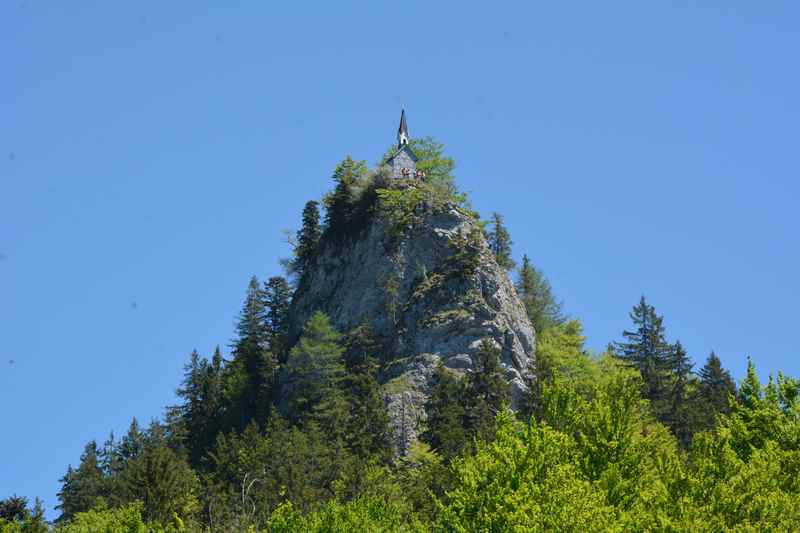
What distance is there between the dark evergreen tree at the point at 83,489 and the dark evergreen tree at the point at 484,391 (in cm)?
2129

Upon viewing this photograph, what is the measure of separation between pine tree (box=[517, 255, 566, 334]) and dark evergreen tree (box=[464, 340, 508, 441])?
50.8 ft

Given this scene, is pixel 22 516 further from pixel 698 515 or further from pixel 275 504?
pixel 698 515

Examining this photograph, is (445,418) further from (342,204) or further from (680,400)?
(342,204)

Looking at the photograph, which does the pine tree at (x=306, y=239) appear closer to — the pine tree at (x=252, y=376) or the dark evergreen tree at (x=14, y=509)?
the pine tree at (x=252, y=376)

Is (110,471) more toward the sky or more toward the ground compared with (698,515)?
more toward the sky

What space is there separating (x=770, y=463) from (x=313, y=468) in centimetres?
2952

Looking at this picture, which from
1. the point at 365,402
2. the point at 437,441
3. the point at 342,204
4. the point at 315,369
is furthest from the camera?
the point at 342,204

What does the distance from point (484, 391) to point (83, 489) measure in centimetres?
2609

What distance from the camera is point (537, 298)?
100875mm

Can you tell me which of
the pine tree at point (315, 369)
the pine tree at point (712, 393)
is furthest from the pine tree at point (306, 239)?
the pine tree at point (712, 393)

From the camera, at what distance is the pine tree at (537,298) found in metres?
97.6

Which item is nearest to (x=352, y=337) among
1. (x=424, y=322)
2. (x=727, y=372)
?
(x=424, y=322)

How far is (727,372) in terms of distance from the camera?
293 feet

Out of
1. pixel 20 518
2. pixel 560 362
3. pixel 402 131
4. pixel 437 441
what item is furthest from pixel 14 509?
pixel 402 131
